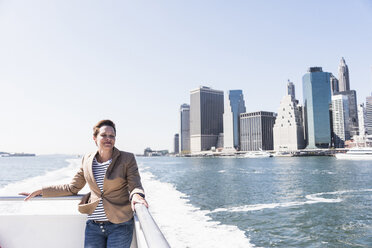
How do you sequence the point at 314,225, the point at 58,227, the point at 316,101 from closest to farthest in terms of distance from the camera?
1. the point at 58,227
2. the point at 314,225
3. the point at 316,101

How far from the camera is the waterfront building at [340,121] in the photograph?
161400 millimetres

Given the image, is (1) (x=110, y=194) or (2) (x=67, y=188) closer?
(1) (x=110, y=194)

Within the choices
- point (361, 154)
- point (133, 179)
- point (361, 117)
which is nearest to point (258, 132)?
point (361, 117)

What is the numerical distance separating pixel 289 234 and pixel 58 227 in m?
8.36

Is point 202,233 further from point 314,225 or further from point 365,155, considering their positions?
point 365,155

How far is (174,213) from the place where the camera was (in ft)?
40.5

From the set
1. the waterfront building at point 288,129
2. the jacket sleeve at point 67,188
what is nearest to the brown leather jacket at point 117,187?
the jacket sleeve at point 67,188

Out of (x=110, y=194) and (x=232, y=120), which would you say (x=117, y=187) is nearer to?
(x=110, y=194)

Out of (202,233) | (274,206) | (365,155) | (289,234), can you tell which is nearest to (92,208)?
(202,233)

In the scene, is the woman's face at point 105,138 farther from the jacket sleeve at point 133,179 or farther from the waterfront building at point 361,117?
the waterfront building at point 361,117

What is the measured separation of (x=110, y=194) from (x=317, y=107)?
176m

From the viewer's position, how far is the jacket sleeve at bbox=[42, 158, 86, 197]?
2.88 m

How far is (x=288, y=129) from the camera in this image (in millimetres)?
159250

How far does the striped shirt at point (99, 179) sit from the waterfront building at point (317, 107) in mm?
166115
